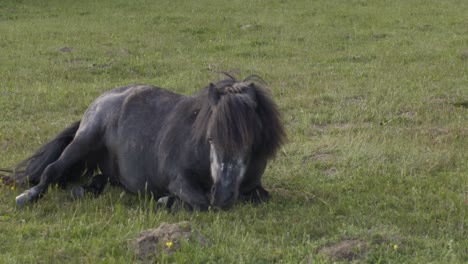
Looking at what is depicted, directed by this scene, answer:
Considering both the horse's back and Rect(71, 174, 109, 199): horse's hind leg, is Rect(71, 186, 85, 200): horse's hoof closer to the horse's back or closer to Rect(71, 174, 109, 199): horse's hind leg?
Rect(71, 174, 109, 199): horse's hind leg

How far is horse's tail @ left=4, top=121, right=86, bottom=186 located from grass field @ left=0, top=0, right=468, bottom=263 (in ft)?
Result: 1.32

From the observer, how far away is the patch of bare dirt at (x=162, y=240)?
491cm

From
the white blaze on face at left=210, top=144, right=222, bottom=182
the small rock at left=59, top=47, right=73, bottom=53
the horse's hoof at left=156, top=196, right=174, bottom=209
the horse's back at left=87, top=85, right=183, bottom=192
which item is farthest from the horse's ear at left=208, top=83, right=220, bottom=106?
the small rock at left=59, top=47, right=73, bottom=53

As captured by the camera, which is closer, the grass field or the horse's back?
the grass field

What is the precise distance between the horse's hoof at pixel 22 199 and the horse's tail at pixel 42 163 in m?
0.62

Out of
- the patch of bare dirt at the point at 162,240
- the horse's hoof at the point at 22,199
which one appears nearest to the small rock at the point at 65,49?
the horse's hoof at the point at 22,199

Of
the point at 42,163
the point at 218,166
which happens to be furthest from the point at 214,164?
the point at 42,163

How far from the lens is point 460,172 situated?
7578 millimetres

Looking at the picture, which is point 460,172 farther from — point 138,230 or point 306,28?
point 306,28

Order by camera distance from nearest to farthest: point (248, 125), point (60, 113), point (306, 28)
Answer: point (248, 125) < point (60, 113) < point (306, 28)

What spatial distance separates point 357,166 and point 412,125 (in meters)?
2.74

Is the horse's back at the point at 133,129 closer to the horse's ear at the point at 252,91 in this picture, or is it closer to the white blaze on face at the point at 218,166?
the white blaze on face at the point at 218,166

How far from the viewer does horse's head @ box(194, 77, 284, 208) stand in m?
5.80

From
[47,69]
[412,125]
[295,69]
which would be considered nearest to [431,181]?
[412,125]
